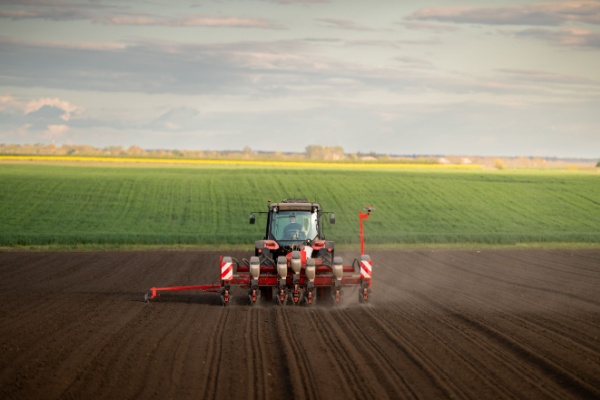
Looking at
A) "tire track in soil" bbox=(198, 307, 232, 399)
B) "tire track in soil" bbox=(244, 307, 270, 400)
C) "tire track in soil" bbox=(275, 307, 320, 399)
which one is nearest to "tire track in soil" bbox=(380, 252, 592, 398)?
"tire track in soil" bbox=(275, 307, 320, 399)

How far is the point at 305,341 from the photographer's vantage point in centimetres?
1675

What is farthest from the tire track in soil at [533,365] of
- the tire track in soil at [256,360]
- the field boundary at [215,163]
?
the field boundary at [215,163]

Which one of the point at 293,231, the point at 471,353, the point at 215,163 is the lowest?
the point at 471,353

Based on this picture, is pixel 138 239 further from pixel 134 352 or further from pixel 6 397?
pixel 6 397

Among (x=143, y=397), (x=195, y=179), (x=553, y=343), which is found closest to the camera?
(x=143, y=397)

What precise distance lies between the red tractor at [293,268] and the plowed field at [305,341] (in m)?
0.51

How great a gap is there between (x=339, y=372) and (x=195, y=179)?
55.7m

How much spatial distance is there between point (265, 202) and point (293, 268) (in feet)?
123

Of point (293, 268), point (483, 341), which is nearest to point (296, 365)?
point (483, 341)

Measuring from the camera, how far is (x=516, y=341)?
1681 centimetres

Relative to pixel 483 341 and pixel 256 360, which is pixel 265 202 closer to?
pixel 483 341

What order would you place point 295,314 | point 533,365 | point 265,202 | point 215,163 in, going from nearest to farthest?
point 533,365
point 295,314
point 265,202
point 215,163

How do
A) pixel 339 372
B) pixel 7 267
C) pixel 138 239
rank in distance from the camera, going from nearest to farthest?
pixel 339 372
pixel 7 267
pixel 138 239

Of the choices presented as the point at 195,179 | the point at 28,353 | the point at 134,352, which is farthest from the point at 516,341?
the point at 195,179
